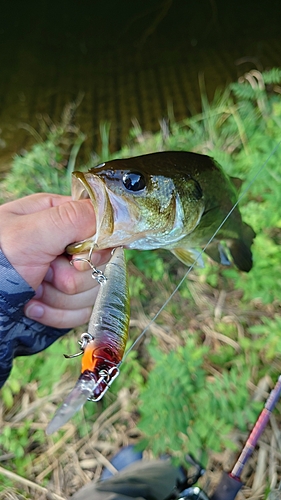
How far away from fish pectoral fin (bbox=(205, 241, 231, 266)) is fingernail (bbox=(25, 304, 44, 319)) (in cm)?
64

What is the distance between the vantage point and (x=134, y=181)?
994 millimetres

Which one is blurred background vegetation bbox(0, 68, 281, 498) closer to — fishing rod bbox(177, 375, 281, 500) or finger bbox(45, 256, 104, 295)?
fishing rod bbox(177, 375, 281, 500)

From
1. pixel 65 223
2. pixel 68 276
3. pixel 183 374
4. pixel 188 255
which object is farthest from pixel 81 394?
pixel 183 374

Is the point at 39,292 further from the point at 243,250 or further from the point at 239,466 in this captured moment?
the point at 239,466

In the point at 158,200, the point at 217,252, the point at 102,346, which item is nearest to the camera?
the point at 102,346

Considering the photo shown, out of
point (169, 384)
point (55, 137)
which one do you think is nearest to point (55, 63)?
point (55, 137)

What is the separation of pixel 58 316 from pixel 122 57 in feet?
14.1

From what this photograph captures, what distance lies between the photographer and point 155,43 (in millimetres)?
5082

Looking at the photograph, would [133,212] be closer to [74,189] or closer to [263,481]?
[74,189]

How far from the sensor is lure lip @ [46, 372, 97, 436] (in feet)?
1.74

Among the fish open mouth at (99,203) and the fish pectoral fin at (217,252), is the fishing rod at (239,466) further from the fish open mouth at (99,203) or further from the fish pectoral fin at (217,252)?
the fish open mouth at (99,203)

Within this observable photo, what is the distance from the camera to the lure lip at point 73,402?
530 millimetres

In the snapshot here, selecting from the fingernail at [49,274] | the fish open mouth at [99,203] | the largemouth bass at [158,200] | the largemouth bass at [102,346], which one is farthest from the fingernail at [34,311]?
the largemouth bass at [102,346]

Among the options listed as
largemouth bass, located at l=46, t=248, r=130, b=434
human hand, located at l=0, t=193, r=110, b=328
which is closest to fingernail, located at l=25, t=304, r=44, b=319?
human hand, located at l=0, t=193, r=110, b=328
